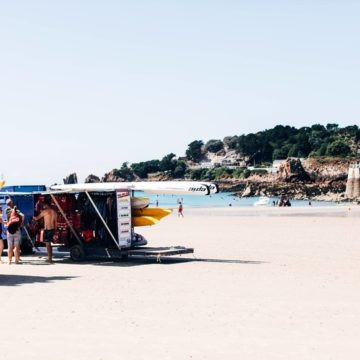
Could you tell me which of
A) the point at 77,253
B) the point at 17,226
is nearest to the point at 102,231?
the point at 77,253

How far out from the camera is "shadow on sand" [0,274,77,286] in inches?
623

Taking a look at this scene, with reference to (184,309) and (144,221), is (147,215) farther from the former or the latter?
(184,309)

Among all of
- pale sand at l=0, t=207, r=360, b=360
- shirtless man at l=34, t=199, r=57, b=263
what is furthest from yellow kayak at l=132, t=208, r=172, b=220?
shirtless man at l=34, t=199, r=57, b=263

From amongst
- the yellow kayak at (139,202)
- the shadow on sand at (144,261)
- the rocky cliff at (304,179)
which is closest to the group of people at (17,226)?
the shadow on sand at (144,261)

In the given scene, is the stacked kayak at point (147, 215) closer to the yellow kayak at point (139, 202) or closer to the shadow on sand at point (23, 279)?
the yellow kayak at point (139, 202)

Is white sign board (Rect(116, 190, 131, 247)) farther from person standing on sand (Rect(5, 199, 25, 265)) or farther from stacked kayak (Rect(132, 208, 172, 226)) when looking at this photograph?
person standing on sand (Rect(5, 199, 25, 265))

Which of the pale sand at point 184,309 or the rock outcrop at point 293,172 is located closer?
the pale sand at point 184,309

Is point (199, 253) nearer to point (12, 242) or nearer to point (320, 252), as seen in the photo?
point (320, 252)

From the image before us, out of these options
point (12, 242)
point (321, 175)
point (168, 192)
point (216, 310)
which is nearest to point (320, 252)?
point (168, 192)

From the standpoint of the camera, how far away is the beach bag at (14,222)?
19.4 m

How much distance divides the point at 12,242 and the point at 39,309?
25.3 feet

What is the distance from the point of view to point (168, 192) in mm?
21656

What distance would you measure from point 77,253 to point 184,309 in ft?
28.6

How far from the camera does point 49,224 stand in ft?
66.9
